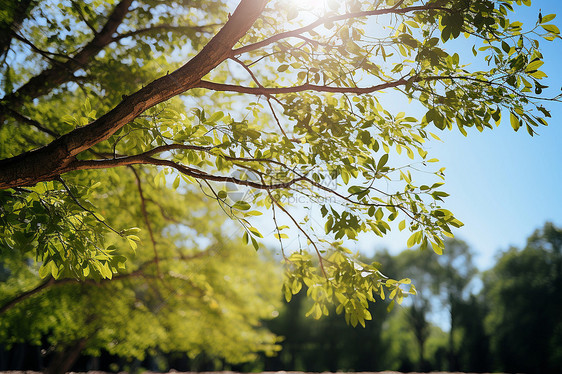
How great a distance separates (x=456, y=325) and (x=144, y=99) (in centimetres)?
3741

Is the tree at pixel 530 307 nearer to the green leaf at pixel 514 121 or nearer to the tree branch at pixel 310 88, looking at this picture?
the green leaf at pixel 514 121

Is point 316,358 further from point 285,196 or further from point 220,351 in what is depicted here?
point 285,196

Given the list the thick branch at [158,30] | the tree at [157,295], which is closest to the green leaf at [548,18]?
the thick branch at [158,30]

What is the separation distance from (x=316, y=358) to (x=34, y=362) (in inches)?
1013

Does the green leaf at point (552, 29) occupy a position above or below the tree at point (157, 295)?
above

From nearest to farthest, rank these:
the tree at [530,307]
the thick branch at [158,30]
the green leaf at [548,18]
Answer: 1. the green leaf at [548,18]
2. the thick branch at [158,30]
3. the tree at [530,307]

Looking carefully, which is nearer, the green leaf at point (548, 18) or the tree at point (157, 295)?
the green leaf at point (548, 18)

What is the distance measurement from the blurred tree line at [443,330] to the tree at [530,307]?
0.20ft

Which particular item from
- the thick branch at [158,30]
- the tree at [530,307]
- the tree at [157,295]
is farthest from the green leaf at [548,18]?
the tree at [530,307]

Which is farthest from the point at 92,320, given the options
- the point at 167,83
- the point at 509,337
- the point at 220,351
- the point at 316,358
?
the point at 316,358

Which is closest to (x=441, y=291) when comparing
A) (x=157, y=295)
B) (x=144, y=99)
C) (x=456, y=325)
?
(x=456, y=325)

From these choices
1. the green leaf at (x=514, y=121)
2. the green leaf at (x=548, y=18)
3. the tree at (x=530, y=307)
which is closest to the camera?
the green leaf at (x=548, y=18)

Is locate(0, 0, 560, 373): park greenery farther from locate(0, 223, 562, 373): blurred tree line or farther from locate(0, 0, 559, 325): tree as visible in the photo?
locate(0, 223, 562, 373): blurred tree line

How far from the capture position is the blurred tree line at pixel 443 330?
86.8ft
